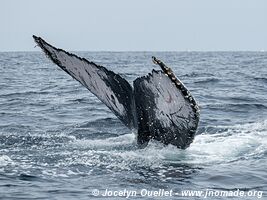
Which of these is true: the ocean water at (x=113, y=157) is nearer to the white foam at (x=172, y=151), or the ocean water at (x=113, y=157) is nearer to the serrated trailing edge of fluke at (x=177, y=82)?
the white foam at (x=172, y=151)

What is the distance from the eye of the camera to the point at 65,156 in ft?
25.7

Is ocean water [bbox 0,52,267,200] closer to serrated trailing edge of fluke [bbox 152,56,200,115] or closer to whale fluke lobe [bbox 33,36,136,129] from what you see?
whale fluke lobe [bbox 33,36,136,129]

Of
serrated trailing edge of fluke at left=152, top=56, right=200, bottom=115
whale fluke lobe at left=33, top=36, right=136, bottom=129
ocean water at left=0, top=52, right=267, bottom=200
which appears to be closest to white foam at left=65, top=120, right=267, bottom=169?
ocean water at left=0, top=52, right=267, bottom=200

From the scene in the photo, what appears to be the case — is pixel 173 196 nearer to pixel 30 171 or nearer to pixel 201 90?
pixel 30 171

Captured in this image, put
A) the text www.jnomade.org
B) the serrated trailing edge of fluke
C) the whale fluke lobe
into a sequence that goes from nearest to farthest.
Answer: the serrated trailing edge of fluke → the text www.jnomade.org → the whale fluke lobe

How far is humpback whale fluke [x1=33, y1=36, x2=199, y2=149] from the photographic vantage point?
6344 millimetres

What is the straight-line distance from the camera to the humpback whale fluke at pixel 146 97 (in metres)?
6.34

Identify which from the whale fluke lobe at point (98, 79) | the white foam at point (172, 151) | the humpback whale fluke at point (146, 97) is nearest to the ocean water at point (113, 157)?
the white foam at point (172, 151)

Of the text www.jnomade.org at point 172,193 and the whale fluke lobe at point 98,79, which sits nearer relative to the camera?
the text www.jnomade.org at point 172,193

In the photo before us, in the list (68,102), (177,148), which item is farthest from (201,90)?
(177,148)

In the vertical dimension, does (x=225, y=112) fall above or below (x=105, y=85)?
below

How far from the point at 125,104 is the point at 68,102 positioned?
8.72 meters

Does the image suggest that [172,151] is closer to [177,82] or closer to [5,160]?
[177,82]

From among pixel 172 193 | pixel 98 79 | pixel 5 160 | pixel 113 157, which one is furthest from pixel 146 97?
pixel 5 160
